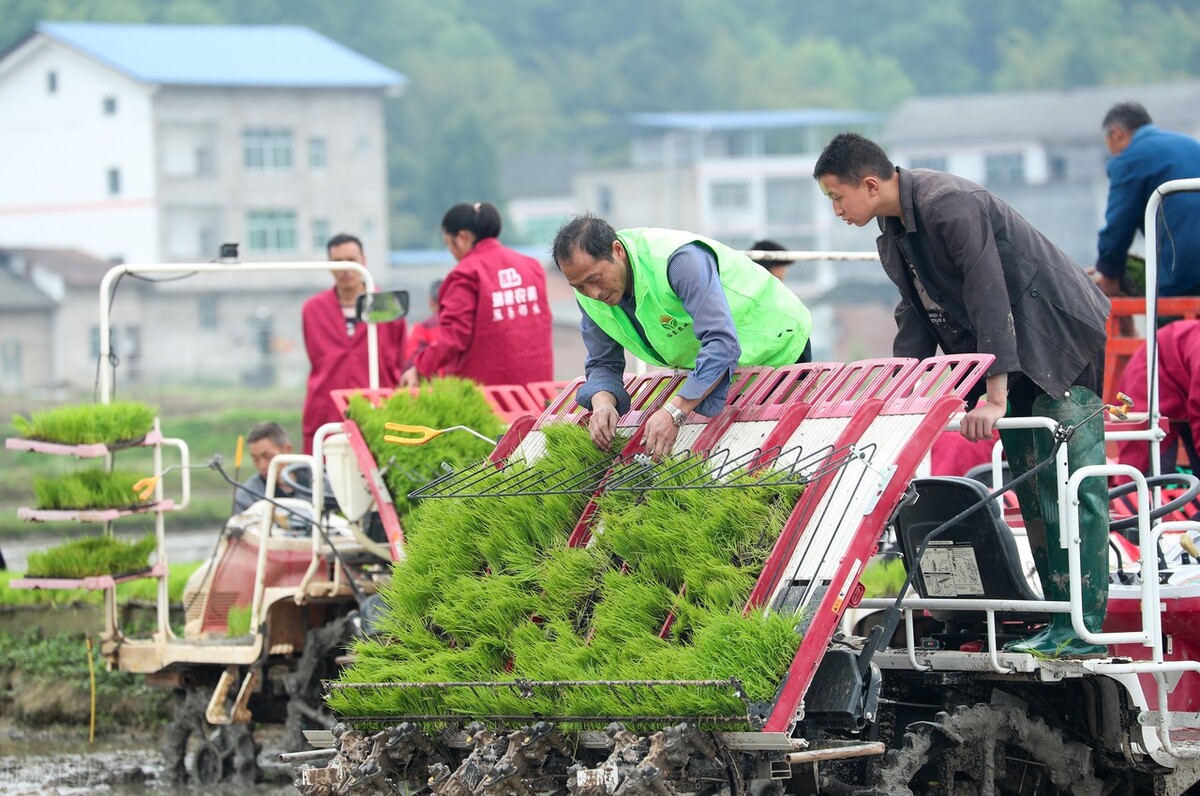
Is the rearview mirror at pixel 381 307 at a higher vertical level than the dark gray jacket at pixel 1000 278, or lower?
lower

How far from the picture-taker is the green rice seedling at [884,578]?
1000 cm

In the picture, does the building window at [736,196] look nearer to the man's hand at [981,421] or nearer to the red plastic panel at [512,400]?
the red plastic panel at [512,400]

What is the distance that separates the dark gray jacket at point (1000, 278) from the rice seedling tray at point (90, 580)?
498 centimetres

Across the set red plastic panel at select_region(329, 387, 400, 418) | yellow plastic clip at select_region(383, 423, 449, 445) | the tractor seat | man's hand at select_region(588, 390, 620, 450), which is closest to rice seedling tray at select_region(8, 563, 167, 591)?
red plastic panel at select_region(329, 387, 400, 418)

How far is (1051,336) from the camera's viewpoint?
650 centimetres

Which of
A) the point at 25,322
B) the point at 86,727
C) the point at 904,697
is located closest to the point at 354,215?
the point at 25,322

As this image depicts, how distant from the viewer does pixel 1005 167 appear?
270 ft

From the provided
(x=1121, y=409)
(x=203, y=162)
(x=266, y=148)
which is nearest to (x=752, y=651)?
(x=1121, y=409)

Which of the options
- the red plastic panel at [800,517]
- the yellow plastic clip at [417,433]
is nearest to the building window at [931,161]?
the yellow plastic clip at [417,433]

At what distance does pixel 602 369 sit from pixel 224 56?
67853 millimetres

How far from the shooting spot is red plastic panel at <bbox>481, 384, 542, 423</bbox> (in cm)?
933

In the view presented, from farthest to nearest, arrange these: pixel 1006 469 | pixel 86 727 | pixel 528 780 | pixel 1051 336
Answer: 1. pixel 86 727
2. pixel 1006 469
3. pixel 1051 336
4. pixel 528 780

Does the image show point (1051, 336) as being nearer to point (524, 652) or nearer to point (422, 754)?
point (524, 652)

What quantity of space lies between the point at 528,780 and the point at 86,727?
6702mm
